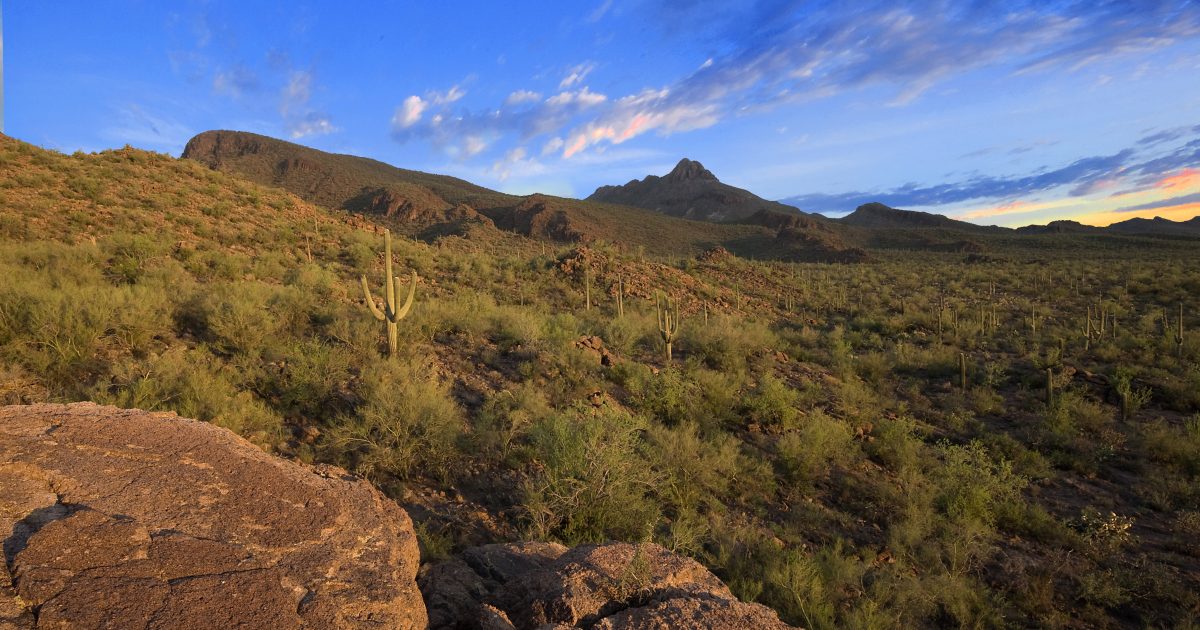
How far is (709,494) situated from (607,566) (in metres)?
4.09

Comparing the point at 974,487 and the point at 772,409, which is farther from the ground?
the point at 772,409

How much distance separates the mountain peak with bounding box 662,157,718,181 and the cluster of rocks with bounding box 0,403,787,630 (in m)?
127

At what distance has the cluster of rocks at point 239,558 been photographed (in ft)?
7.83

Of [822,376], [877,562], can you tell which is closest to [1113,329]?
[822,376]

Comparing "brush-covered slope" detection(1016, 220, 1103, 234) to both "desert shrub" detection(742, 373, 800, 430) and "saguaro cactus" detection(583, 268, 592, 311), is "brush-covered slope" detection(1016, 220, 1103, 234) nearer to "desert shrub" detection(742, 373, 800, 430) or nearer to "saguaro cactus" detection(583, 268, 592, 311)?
"saguaro cactus" detection(583, 268, 592, 311)

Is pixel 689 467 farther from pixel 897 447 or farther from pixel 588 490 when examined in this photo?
pixel 897 447

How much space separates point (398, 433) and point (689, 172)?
127 meters

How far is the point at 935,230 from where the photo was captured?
7575 centimetres

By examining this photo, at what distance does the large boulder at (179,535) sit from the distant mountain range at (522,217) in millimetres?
49594

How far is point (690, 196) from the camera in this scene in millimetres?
116562

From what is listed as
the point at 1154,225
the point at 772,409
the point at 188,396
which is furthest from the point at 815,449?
the point at 1154,225

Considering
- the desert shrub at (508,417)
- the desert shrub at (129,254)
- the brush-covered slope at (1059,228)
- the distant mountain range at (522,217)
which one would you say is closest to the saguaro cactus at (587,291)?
the desert shrub at (508,417)

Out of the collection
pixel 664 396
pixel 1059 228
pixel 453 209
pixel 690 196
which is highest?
pixel 690 196

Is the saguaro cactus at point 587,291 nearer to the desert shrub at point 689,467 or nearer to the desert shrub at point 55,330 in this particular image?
the desert shrub at point 689,467
